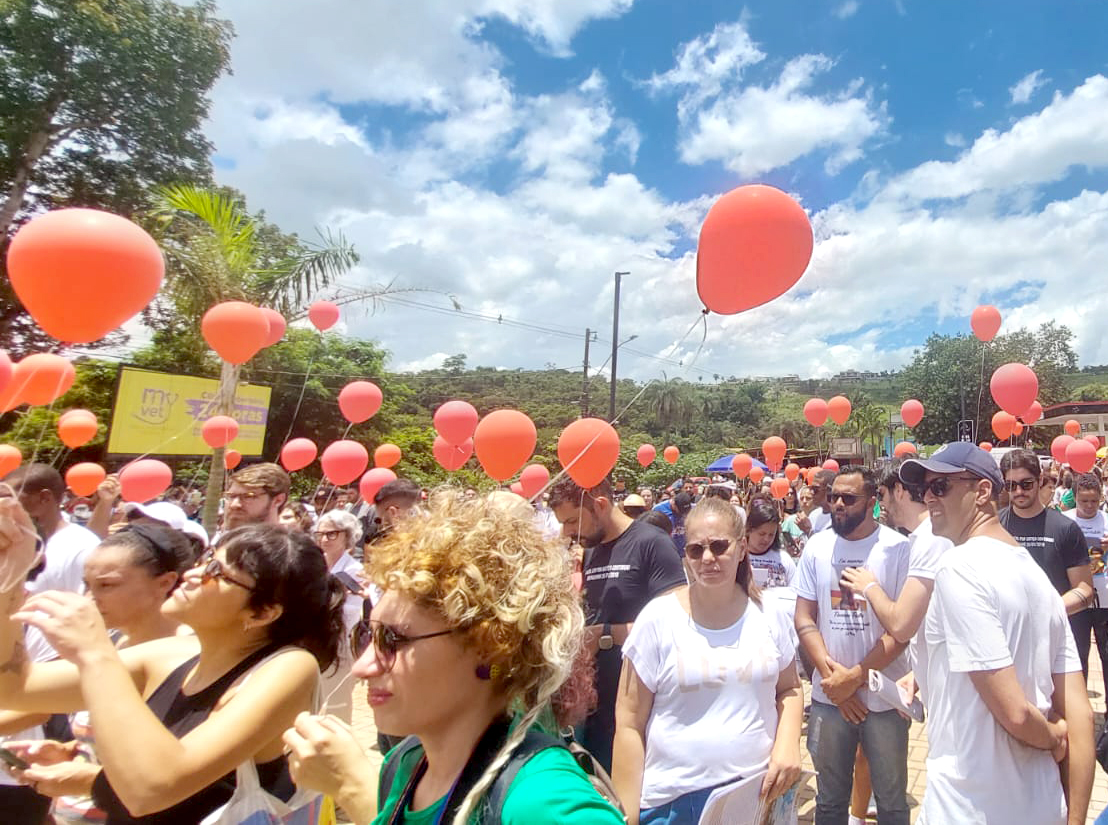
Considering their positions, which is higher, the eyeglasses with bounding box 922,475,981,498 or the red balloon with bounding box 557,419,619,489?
the red balloon with bounding box 557,419,619,489

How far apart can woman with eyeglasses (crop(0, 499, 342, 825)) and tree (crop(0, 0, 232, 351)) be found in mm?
16484

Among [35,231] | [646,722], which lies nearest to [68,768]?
[646,722]

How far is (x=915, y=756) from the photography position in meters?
4.27

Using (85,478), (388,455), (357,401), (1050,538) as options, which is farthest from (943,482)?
(388,455)

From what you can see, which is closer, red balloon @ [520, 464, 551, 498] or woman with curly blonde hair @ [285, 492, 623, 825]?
woman with curly blonde hair @ [285, 492, 623, 825]

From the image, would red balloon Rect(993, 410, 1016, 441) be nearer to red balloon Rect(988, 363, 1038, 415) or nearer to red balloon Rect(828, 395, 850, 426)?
red balloon Rect(828, 395, 850, 426)

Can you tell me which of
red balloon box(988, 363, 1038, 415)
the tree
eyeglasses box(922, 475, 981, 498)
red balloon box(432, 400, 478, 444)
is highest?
the tree

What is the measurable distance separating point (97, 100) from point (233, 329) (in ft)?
50.0

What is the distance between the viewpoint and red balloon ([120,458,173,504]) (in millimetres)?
5715

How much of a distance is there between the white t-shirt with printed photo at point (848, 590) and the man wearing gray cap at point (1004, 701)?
894mm

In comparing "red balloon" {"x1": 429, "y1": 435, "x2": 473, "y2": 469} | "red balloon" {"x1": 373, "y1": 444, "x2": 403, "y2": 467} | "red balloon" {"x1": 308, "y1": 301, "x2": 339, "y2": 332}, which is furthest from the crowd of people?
"red balloon" {"x1": 373, "y1": 444, "x2": 403, "y2": 467}

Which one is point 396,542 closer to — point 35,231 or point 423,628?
point 423,628

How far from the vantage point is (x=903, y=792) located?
8.82ft

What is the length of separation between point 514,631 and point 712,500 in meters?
1.41
